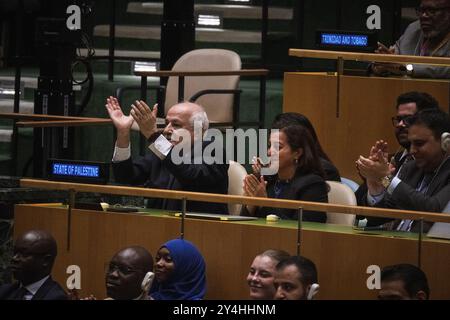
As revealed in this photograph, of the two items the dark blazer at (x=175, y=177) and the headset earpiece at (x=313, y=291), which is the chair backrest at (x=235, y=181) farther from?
the headset earpiece at (x=313, y=291)

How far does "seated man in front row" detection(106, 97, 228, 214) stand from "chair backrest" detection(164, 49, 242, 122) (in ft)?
6.13

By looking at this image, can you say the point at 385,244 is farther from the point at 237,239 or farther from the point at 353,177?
the point at 353,177

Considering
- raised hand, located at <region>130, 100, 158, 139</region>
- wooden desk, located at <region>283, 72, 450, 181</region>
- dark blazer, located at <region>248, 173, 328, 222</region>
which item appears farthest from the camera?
wooden desk, located at <region>283, 72, 450, 181</region>

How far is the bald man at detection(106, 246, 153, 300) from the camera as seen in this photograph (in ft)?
21.9

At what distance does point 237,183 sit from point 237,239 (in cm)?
110

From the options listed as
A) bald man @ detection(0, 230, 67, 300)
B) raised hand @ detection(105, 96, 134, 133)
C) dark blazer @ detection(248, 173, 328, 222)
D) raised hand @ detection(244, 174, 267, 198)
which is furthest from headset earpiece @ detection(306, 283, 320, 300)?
raised hand @ detection(105, 96, 134, 133)

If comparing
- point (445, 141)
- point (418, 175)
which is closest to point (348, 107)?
point (418, 175)

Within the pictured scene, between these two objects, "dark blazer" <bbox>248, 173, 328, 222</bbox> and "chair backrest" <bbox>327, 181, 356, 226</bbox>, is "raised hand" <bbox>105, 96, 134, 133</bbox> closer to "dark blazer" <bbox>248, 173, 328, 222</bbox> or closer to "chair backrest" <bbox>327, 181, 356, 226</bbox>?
"dark blazer" <bbox>248, 173, 328, 222</bbox>

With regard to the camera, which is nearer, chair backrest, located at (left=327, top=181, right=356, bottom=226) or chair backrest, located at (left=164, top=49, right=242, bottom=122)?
chair backrest, located at (left=327, top=181, right=356, bottom=226)

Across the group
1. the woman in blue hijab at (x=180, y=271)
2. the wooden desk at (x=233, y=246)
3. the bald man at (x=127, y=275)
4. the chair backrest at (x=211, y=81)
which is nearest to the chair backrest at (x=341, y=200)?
the wooden desk at (x=233, y=246)

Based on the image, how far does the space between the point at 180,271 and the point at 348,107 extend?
2293mm

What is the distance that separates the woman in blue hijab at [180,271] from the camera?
671 cm

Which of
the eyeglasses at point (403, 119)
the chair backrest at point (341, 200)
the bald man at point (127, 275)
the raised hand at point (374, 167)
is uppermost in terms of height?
the eyeglasses at point (403, 119)

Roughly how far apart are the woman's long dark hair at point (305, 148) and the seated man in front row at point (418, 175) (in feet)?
1.30
